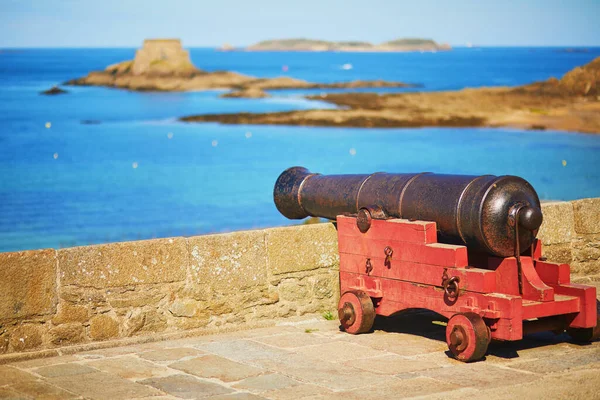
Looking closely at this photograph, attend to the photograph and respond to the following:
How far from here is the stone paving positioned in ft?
17.1

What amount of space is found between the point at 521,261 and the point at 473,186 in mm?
559

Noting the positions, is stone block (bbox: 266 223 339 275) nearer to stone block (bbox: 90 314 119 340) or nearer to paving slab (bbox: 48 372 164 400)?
stone block (bbox: 90 314 119 340)

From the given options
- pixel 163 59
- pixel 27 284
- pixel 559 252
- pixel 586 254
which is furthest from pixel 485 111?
pixel 27 284

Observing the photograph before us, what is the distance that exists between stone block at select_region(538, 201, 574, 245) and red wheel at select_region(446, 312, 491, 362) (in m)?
2.50

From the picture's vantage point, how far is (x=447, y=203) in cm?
612

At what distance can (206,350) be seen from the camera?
6.34m

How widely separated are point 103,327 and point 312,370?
1637mm

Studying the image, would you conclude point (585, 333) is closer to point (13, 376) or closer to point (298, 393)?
point (298, 393)

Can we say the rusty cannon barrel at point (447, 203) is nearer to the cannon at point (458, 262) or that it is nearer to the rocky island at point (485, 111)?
the cannon at point (458, 262)

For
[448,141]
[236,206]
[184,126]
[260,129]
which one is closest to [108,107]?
[184,126]

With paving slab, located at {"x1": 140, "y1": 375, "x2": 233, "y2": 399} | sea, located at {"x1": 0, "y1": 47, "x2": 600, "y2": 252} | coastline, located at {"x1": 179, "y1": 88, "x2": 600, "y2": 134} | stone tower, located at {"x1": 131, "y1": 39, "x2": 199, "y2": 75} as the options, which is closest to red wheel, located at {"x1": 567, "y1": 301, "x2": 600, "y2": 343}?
paving slab, located at {"x1": 140, "y1": 375, "x2": 233, "y2": 399}

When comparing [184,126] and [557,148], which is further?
[184,126]

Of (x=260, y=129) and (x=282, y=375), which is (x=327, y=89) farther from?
(x=282, y=375)

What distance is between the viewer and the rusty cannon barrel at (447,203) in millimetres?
5812
